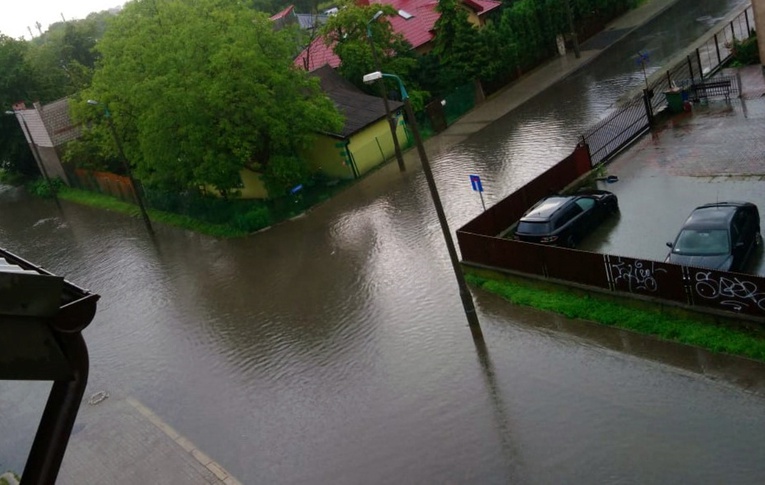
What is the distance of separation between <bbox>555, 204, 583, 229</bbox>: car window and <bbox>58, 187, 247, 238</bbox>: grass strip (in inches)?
554

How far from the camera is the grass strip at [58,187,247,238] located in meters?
29.4

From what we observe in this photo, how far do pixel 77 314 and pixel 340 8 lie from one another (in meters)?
33.7

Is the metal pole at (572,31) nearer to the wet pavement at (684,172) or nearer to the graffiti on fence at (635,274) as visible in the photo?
the wet pavement at (684,172)

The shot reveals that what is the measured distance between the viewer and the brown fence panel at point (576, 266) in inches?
617

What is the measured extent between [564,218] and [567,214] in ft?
0.60

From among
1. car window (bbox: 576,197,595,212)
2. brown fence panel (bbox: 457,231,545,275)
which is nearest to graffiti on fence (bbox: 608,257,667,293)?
brown fence panel (bbox: 457,231,545,275)

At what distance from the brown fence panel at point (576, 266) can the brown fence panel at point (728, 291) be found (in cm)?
214

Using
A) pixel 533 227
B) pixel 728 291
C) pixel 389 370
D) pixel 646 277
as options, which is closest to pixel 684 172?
pixel 533 227

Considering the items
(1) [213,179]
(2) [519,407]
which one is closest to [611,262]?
(2) [519,407]

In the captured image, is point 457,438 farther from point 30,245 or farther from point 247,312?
point 30,245

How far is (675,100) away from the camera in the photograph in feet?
91.9

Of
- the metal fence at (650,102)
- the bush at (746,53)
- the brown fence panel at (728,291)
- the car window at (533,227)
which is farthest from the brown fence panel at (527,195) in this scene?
the bush at (746,53)

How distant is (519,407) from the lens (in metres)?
13.3

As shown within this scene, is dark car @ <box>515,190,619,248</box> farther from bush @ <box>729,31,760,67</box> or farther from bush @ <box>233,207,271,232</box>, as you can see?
bush @ <box>729,31,760,67</box>
